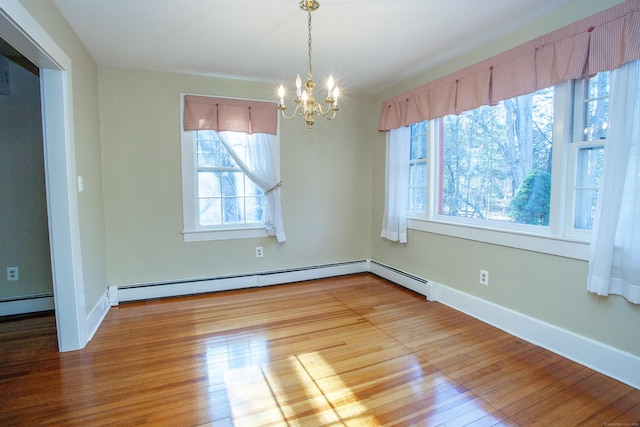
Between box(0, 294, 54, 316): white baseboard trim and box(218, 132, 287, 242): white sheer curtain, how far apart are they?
2.28 meters

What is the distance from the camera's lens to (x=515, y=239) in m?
2.63

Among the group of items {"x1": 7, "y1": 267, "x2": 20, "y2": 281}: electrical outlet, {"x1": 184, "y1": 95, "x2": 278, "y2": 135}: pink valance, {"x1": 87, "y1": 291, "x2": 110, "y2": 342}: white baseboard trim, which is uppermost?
{"x1": 184, "y1": 95, "x2": 278, "y2": 135}: pink valance

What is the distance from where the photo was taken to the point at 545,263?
96.0 inches

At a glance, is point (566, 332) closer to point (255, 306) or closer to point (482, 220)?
point (482, 220)

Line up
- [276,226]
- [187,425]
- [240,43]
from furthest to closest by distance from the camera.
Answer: [276,226] → [240,43] → [187,425]

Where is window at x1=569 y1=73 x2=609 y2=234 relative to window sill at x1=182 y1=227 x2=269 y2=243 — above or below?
above

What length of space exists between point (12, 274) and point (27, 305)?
33 centimetres

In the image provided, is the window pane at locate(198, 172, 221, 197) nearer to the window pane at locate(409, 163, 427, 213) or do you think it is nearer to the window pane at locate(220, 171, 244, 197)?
the window pane at locate(220, 171, 244, 197)

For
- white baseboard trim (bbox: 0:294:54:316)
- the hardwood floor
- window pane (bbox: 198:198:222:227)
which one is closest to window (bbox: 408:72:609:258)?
the hardwood floor

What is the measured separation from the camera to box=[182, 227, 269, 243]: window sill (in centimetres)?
365

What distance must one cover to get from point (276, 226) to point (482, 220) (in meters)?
2.22

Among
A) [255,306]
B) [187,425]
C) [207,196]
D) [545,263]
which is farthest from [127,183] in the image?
[545,263]

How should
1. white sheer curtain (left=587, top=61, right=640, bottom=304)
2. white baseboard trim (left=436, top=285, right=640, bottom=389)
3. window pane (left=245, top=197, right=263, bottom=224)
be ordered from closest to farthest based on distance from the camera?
white sheer curtain (left=587, top=61, right=640, bottom=304)
white baseboard trim (left=436, top=285, right=640, bottom=389)
window pane (left=245, top=197, right=263, bottom=224)

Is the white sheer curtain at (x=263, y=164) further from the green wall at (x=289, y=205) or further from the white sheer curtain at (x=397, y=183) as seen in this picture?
the white sheer curtain at (x=397, y=183)
